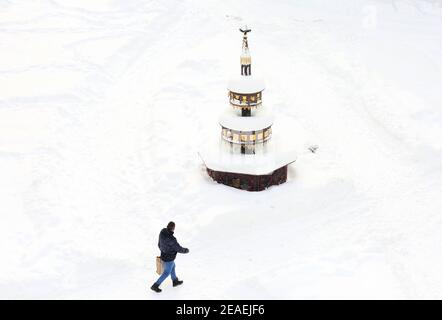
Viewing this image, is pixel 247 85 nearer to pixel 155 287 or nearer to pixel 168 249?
pixel 168 249

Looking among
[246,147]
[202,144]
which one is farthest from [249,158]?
[202,144]

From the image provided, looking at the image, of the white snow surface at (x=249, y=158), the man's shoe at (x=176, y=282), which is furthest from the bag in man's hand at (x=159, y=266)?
the white snow surface at (x=249, y=158)

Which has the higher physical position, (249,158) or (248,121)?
(248,121)

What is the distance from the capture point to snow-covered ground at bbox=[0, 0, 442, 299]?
11.4m

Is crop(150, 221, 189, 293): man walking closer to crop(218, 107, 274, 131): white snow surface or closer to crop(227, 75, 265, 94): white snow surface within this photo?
crop(218, 107, 274, 131): white snow surface

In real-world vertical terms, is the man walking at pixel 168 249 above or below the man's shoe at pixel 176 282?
above

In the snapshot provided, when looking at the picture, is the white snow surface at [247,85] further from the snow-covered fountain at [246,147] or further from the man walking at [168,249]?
the man walking at [168,249]

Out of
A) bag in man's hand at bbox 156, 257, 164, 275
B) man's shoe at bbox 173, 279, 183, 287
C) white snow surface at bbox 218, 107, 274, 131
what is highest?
white snow surface at bbox 218, 107, 274, 131

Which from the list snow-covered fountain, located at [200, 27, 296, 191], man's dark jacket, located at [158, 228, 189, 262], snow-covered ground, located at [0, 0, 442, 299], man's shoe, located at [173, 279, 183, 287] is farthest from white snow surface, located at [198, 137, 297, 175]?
man's dark jacket, located at [158, 228, 189, 262]

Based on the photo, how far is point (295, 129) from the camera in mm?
17094

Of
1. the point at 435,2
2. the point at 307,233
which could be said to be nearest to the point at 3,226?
the point at 307,233

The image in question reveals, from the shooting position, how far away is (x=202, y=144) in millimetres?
14484

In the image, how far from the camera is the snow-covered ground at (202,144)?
1143cm

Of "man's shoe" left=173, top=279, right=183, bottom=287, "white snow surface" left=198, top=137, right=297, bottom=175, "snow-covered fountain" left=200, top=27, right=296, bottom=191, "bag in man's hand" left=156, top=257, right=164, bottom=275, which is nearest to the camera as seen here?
"bag in man's hand" left=156, top=257, right=164, bottom=275
